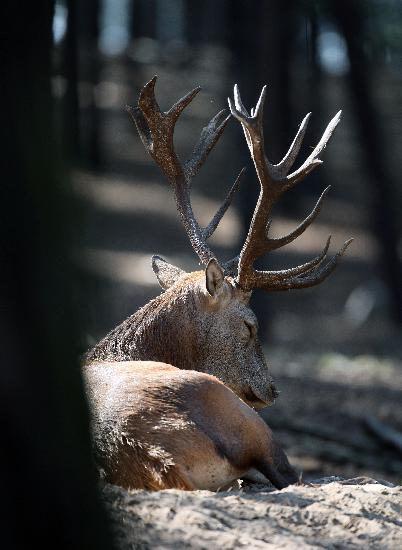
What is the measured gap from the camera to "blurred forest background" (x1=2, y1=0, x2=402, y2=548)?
3795 mm

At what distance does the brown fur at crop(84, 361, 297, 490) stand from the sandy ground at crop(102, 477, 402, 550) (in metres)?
0.23

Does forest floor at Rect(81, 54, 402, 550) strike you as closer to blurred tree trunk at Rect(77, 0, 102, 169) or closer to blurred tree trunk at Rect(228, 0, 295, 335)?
blurred tree trunk at Rect(228, 0, 295, 335)

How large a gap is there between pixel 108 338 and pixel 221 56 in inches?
1389

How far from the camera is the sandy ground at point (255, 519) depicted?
412cm

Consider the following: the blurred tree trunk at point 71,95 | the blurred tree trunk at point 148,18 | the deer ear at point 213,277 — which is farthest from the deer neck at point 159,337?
the blurred tree trunk at point 148,18

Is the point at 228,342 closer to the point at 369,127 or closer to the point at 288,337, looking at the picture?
the point at 369,127

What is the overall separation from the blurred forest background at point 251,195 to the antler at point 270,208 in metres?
1.08

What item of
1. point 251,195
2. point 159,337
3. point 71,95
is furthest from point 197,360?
point 251,195

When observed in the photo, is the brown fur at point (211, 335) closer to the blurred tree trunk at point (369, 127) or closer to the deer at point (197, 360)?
the deer at point (197, 360)

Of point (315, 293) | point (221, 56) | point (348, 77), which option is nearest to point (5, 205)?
point (348, 77)

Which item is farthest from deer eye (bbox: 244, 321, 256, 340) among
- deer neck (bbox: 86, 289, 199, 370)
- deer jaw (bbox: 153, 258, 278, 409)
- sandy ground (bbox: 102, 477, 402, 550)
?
sandy ground (bbox: 102, 477, 402, 550)

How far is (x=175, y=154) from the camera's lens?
22.7ft

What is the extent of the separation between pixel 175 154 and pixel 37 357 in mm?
3575

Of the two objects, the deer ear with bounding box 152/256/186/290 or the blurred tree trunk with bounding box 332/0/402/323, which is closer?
the deer ear with bounding box 152/256/186/290
